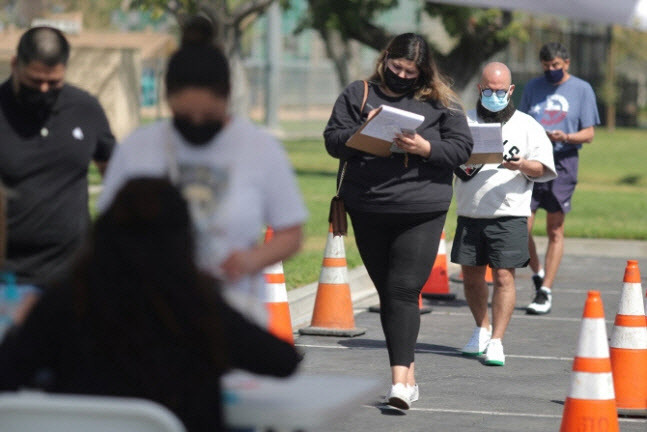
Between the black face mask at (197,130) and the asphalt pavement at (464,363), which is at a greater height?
the black face mask at (197,130)

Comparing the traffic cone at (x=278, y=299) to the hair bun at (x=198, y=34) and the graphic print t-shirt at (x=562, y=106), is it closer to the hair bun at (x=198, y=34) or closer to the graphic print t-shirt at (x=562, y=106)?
the graphic print t-shirt at (x=562, y=106)

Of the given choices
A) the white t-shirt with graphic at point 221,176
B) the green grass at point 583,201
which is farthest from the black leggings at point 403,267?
the white t-shirt with graphic at point 221,176

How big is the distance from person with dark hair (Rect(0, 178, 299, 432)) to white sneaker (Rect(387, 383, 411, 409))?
3.48 meters

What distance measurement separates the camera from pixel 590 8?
40.4 ft

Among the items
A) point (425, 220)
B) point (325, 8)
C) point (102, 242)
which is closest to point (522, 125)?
point (425, 220)

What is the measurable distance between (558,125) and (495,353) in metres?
3.18

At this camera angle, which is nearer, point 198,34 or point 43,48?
point 198,34

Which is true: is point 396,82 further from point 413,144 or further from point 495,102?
point 495,102

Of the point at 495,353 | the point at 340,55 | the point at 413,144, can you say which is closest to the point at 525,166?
the point at 495,353

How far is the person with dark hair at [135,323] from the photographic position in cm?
→ 315

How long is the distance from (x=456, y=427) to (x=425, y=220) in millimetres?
1045

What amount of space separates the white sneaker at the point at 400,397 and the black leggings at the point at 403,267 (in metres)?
0.12

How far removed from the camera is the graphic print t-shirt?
35.3 feet

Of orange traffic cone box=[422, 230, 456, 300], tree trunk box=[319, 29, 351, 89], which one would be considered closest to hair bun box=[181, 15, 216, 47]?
orange traffic cone box=[422, 230, 456, 300]
